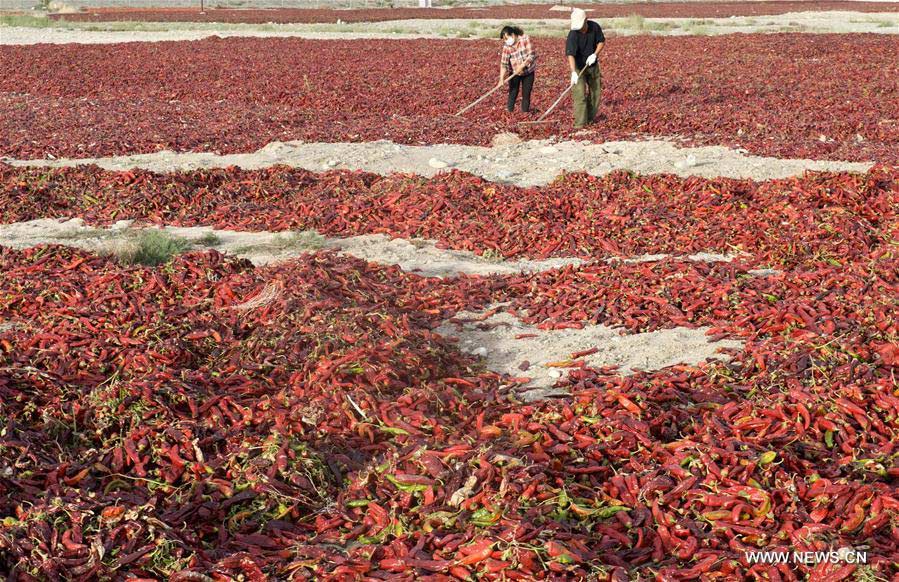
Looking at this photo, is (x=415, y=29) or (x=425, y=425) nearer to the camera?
(x=425, y=425)

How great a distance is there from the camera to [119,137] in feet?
45.7

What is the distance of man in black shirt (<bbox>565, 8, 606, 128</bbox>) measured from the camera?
13.9 metres

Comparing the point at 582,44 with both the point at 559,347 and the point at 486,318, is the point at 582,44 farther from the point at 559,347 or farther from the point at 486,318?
the point at 559,347

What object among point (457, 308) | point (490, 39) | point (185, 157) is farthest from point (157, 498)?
point (490, 39)

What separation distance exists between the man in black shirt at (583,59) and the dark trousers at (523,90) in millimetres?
1325

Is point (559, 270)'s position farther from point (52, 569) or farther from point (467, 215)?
point (52, 569)

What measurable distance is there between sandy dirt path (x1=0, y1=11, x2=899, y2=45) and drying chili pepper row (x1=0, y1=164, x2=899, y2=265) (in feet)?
89.0

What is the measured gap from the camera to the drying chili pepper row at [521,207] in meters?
8.31

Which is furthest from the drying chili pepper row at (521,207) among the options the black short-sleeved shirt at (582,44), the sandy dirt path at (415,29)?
the sandy dirt path at (415,29)

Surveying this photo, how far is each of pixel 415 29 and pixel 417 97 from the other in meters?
25.1

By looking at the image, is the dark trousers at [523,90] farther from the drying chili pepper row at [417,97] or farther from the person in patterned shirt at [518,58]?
the drying chili pepper row at [417,97]

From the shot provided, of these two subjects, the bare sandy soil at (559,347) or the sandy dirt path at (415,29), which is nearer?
the bare sandy soil at (559,347)

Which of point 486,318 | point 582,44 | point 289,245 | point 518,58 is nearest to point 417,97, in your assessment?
point 518,58

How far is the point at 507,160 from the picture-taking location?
12273 millimetres
